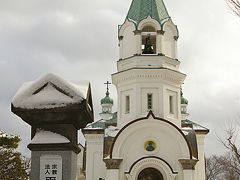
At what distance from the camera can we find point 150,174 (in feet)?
66.8

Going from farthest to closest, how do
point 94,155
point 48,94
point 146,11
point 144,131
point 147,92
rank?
point 94,155
point 146,11
point 147,92
point 144,131
point 48,94

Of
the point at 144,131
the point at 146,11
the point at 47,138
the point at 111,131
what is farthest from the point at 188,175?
the point at 47,138

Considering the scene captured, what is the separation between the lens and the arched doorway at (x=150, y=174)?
66.6 feet

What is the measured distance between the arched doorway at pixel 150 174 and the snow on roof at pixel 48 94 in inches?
643

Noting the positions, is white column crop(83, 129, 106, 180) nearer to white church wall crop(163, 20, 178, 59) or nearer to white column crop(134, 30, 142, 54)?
white column crop(134, 30, 142, 54)

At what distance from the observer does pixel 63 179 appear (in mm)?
4762

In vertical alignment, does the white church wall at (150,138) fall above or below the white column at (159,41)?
below

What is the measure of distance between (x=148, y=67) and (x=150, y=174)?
6.64 metres

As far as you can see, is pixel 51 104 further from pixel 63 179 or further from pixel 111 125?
pixel 111 125

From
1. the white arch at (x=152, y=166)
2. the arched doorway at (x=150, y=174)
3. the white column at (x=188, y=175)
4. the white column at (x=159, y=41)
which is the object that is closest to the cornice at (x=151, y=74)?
the white column at (x=159, y=41)

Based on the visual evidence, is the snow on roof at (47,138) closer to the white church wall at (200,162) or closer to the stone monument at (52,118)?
the stone monument at (52,118)

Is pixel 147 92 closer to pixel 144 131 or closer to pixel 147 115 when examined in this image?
pixel 147 115

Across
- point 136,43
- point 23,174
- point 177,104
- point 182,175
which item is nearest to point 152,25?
point 136,43

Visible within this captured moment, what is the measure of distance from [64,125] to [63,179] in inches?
28.5
